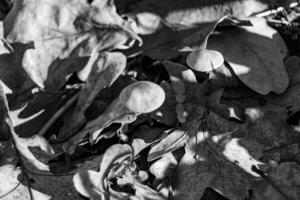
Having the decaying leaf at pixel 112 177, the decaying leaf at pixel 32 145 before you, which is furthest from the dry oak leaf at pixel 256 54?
the decaying leaf at pixel 32 145

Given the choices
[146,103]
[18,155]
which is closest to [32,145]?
[18,155]

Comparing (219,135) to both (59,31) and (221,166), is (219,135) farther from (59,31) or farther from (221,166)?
(59,31)

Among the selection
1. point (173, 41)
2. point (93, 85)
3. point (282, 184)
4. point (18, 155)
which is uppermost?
point (173, 41)

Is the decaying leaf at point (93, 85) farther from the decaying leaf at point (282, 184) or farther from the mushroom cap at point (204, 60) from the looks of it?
the decaying leaf at point (282, 184)

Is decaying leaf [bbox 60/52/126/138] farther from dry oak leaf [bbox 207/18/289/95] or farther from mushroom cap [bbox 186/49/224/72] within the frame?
dry oak leaf [bbox 207/18/289/95]

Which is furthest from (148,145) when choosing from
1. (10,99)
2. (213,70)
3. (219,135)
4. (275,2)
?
(275,2)

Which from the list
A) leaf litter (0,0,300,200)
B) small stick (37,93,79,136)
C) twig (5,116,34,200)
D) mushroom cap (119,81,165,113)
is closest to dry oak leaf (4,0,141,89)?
leaf litter (0,0,300,200)

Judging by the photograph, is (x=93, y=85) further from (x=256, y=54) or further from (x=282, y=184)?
(x=282, y=184)

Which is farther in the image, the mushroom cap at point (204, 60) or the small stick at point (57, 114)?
the small stick at point (57, 114)
